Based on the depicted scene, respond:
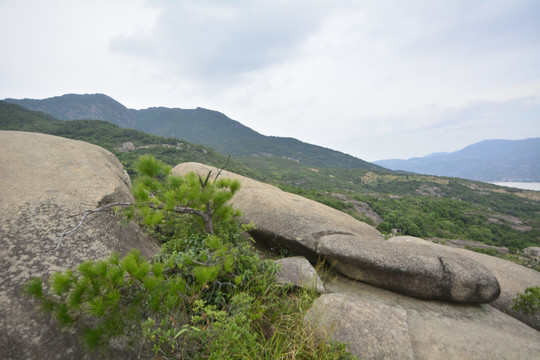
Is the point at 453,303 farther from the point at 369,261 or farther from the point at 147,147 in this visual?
the point at 147,147

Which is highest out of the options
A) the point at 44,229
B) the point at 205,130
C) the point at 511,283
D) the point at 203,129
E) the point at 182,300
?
the point at 203,129

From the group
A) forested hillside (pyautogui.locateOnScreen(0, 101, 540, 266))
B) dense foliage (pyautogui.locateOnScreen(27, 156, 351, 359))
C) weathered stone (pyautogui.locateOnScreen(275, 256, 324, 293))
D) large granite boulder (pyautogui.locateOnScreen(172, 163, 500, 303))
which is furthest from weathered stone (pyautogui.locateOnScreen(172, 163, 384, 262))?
forested hillside (pyautogui.locateOnScreen(0, 101, 540, 266))

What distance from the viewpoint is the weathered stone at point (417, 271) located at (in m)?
5.12

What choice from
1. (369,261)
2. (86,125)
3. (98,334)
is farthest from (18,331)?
(86,125)

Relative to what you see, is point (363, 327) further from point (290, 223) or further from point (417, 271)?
point (290, 223)

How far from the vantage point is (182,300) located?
9.84 ft

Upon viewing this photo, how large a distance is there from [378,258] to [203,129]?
576ft

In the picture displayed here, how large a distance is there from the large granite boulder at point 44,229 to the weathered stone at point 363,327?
343 cm

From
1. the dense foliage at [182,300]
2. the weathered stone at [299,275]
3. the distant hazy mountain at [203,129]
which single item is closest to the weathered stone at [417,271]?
the weathered stone at [299,275]

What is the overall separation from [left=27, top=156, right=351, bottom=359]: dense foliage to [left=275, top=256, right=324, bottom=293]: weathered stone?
7.8 inches

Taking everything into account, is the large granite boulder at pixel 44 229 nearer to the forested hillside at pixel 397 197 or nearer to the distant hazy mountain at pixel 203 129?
the forested hillside at pixel 397 197

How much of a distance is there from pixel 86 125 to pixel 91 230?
2855 inches

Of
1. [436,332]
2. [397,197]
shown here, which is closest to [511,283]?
[436,332]

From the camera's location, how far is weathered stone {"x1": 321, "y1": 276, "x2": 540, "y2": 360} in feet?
11.5
